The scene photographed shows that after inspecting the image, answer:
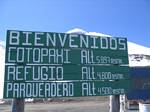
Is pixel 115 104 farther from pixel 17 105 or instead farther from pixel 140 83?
pixel 140 83

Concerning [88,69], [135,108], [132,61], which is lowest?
[135,108]

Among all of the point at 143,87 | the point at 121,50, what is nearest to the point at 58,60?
the point at 121,50

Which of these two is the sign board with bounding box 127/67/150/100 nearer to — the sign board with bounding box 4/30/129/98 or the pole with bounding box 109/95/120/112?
the pole with bounding box 109/95/120/112

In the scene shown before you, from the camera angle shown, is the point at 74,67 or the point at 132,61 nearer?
the point at 74,67

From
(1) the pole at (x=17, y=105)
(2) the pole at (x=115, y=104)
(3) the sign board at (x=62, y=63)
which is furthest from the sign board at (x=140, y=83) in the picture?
(1) the pole at (x=17, y=105)

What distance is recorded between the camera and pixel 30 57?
1198 centimetres

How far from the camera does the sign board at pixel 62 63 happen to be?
11.8 meters

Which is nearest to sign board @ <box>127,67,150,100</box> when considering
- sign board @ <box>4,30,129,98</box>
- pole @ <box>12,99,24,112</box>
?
sign board @ <box>4,30,129,98</box>

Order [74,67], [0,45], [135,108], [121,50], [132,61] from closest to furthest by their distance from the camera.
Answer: [74,67] → [121,50] → [135,108] → [132,61] → [0,45]

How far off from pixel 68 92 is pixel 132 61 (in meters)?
144

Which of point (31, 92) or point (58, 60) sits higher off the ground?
point (58, 60)

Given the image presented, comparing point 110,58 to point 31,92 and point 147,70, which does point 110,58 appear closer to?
point 31,92

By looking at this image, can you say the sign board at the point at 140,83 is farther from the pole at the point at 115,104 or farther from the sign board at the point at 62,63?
the sign board at the point at 62,63

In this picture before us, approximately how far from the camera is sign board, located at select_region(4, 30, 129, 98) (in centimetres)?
1179
